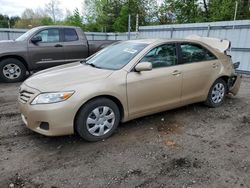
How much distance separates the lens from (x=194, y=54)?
4699 mm

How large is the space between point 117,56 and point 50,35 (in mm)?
4662

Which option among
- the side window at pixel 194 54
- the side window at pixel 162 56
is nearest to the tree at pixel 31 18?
the side window at pixel 194 54

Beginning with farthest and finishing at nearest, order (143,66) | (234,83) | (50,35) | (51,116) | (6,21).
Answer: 1. (6,21)
2. (50,35)
3. (234,83)
4. (143,66)
5. (51,116)

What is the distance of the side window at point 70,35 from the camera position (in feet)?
27.1

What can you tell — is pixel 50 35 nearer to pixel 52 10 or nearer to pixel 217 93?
pixel 217 93

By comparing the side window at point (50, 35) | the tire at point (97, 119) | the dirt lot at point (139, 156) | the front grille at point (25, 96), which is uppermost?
the side window at point (50, 35)

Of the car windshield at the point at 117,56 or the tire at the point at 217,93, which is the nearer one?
the car windshield at the point at 117,56

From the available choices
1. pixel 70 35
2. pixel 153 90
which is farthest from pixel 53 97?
pixel 70 35

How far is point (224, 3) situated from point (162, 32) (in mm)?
10612

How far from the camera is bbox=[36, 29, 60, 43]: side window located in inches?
309

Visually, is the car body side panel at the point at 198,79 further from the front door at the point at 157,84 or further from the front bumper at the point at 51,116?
the front bumper at the point at 51,116

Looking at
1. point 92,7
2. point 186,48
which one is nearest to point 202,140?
point 186,48

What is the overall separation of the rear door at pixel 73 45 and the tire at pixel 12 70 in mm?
1500

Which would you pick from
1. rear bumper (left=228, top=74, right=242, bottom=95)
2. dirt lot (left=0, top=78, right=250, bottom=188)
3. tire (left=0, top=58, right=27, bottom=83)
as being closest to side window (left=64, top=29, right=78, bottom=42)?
tire (left=0, top=58, right=27, bottom=83)
